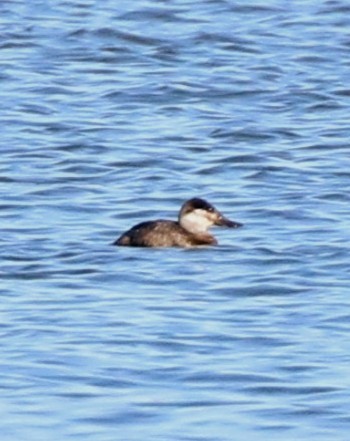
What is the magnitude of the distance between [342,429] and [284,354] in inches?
54.6

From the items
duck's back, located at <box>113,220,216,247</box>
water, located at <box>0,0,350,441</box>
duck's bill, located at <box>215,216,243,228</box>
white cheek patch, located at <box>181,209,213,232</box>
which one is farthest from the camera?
duck's bill, located at <box>215,216,243,228</box>

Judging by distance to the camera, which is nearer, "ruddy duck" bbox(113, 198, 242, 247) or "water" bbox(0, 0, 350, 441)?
"water" bbox(0, 0, 350, 441)

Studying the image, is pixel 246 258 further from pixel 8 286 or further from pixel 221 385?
pixel 221 385

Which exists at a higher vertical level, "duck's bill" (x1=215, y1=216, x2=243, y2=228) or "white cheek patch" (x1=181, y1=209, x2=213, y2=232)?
"white cheek patch" (x1=181, y1=209, x2=213, y2=232)

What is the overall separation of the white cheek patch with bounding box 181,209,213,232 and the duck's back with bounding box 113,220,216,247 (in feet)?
0.14

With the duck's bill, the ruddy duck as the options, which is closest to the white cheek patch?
the ruddy duck

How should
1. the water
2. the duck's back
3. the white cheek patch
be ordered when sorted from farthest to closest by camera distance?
the white cheek patch → the duck's back → the water

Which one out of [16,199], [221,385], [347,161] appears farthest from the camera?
[347,161]

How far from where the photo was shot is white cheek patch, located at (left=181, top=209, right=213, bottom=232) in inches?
574

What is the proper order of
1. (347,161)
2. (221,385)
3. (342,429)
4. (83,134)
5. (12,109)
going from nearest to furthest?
(342,429) < (221,385) < (347,161) < (83,134) < (12,109)

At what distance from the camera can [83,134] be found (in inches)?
741

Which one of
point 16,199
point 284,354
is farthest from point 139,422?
point 16,199

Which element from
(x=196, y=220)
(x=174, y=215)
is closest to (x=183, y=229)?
(x=196, y=220)

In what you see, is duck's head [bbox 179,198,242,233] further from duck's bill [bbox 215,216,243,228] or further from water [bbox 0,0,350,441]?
water [bbox 0,0,350,441]
